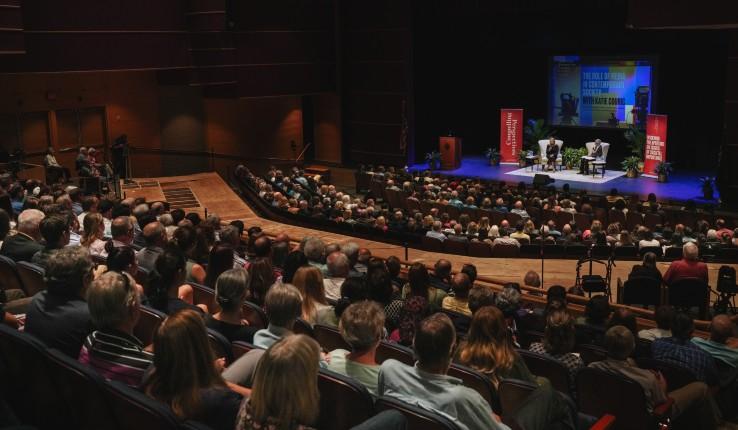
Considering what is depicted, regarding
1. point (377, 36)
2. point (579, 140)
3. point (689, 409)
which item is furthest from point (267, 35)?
point (689, 409)

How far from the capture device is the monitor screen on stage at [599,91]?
1925 centimetres

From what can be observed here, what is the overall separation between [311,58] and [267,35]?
1.65m

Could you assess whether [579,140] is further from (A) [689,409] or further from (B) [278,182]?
(A) [689,409]

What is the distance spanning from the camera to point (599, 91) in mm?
20156

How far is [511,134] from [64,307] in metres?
18.3

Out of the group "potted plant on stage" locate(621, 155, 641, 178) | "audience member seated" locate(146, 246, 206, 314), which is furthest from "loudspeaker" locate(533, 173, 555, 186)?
"audience member seated" locate(146, 246, 206, 314)

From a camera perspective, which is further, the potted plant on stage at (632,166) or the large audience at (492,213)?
the potted plant on stage at (632,166)

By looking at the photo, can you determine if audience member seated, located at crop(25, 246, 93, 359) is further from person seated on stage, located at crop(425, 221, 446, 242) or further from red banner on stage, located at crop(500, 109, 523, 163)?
red banner on stage, located at crop(500, 109, 523, 163)

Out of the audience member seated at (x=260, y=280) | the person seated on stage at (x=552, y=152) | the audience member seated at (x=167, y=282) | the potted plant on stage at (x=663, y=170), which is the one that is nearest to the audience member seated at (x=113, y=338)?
the audience member seated at (x=167, y=282)

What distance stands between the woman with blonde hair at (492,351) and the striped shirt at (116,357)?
1585 mm

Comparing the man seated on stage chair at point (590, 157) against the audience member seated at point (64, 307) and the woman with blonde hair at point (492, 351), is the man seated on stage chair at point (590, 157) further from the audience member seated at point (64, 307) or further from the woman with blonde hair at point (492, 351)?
the audience member seated at point (64, 307)

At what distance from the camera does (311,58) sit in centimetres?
2069

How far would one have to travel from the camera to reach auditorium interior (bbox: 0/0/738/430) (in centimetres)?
289

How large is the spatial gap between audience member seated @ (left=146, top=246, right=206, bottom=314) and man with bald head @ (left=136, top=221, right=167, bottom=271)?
3.77ft
